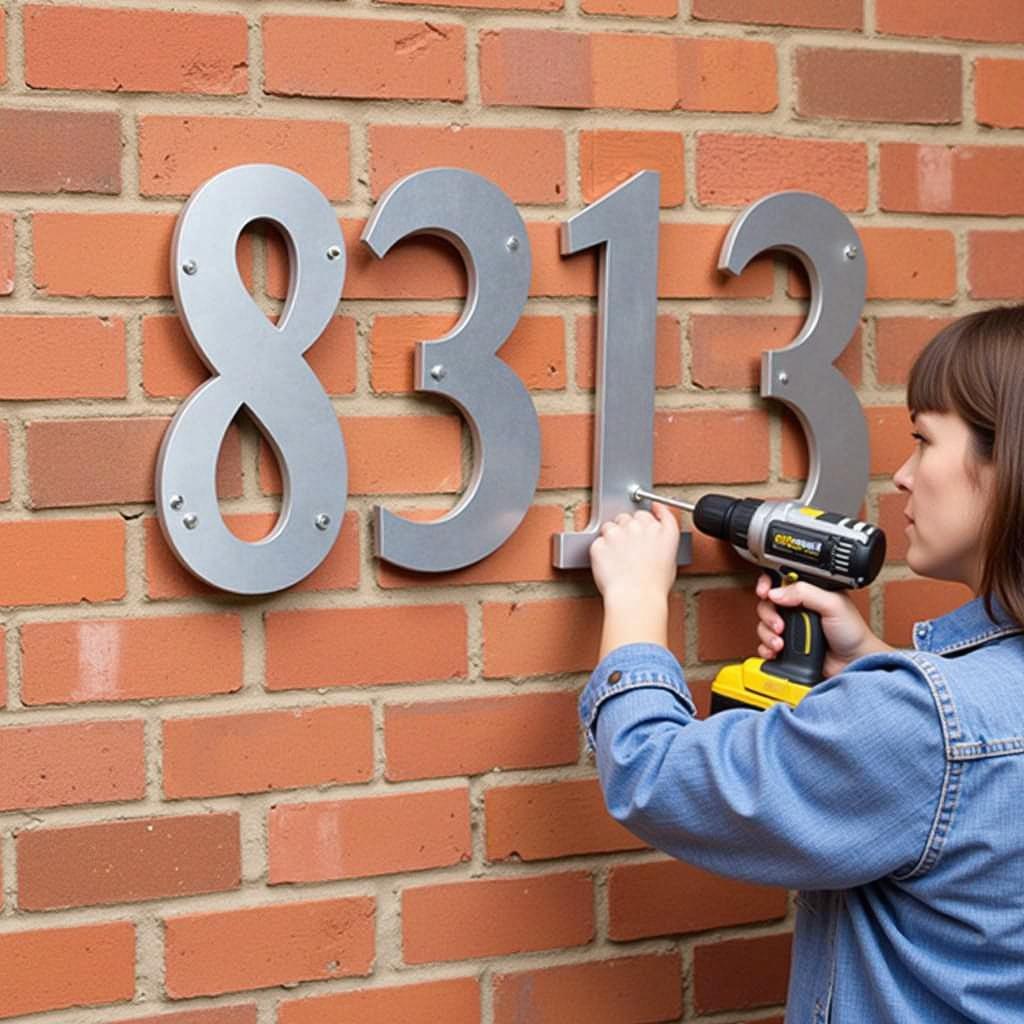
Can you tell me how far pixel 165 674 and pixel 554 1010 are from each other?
1.88ft

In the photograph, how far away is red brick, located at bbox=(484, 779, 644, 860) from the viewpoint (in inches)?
64.2

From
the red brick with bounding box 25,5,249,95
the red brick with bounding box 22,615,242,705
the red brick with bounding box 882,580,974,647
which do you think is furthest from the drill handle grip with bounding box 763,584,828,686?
the red brick with bounding box 25,5,249,95

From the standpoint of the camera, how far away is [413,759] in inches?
62.7

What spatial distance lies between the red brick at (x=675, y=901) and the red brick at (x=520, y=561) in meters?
0.35

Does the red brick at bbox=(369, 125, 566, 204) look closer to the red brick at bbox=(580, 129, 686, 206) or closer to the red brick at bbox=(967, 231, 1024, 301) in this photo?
the red brick at bbox=(580, 129, 686, 206)

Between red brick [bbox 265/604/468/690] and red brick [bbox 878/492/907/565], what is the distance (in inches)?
21.2

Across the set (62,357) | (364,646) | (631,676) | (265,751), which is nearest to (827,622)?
(631,676)

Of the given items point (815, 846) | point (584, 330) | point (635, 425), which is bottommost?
point (815, 846)

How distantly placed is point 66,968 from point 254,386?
0.59m

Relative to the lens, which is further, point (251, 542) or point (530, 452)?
point (530, 452)

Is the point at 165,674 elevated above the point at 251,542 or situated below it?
below

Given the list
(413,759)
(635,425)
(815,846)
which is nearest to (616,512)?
(635,425)

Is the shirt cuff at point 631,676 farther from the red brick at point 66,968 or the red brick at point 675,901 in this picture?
the red brick at point 66,968

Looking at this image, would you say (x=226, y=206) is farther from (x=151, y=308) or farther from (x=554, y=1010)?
(x=554, y=1010)
